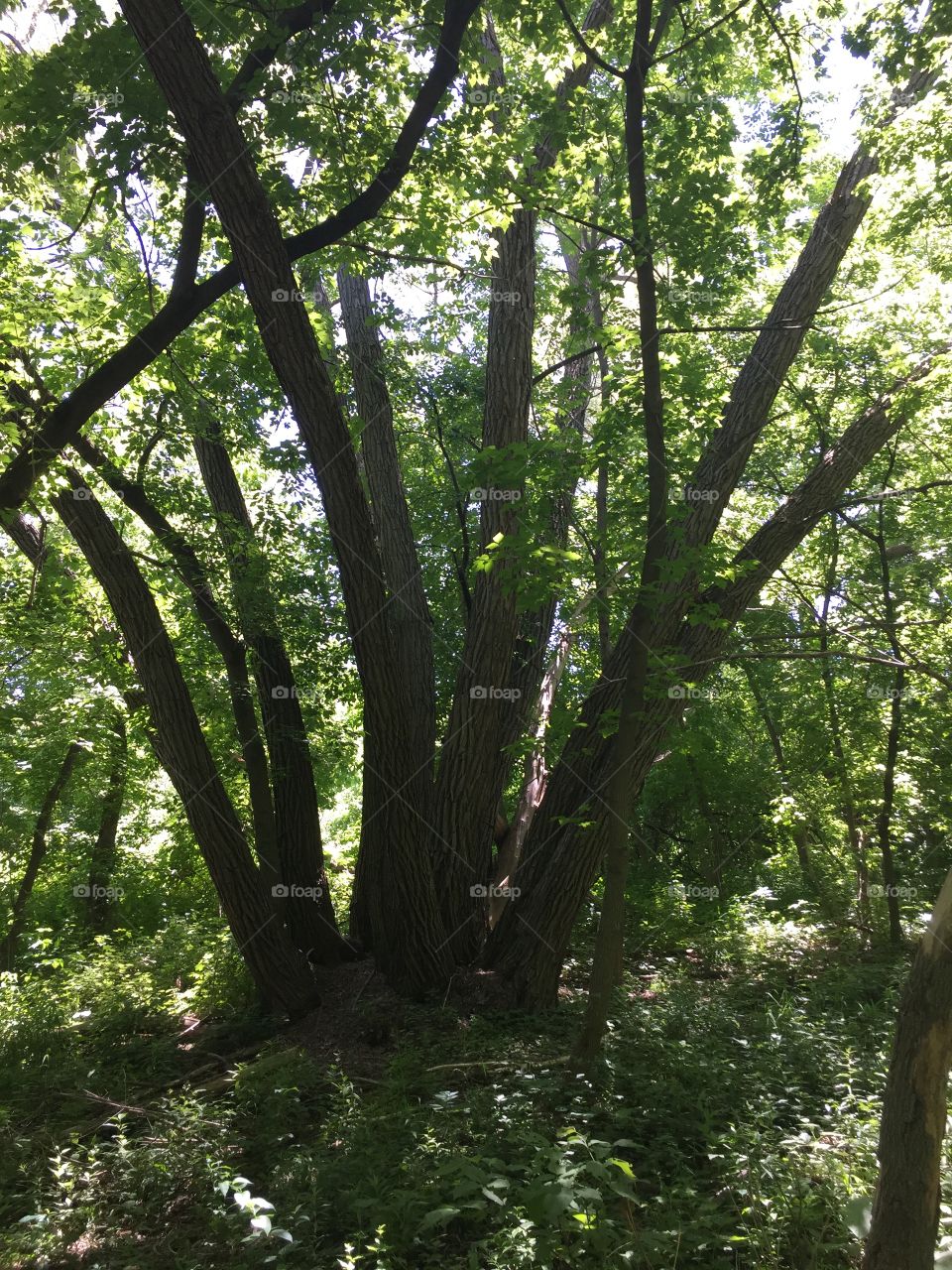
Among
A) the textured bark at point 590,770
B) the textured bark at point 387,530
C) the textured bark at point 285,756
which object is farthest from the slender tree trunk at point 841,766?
the textured bark at point 285,756

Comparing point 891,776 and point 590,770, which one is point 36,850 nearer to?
point 590,770

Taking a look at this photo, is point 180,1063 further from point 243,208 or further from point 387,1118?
point 243,208

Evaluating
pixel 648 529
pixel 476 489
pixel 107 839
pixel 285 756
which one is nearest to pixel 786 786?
pixel 476 489

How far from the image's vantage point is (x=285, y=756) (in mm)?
7992

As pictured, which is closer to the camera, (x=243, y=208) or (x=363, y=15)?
(x=243, y=208)

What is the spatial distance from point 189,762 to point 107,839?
6.07 metres

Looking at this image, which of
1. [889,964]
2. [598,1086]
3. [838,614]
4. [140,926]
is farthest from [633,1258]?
[140,926]

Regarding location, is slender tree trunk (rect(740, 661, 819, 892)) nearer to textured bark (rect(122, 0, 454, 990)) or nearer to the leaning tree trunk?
textured bark (rect(122, 0, 454, 990))

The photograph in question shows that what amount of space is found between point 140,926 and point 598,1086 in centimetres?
867

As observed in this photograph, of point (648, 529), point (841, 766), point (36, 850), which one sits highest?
point (648, 529)

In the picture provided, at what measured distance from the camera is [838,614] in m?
9.63

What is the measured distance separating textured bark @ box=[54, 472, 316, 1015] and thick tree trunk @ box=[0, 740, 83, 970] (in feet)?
11.1

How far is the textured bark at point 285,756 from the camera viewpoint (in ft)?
24.6

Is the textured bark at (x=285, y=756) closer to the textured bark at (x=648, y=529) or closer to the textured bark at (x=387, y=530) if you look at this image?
the textured bark at (x=387, y=530)
